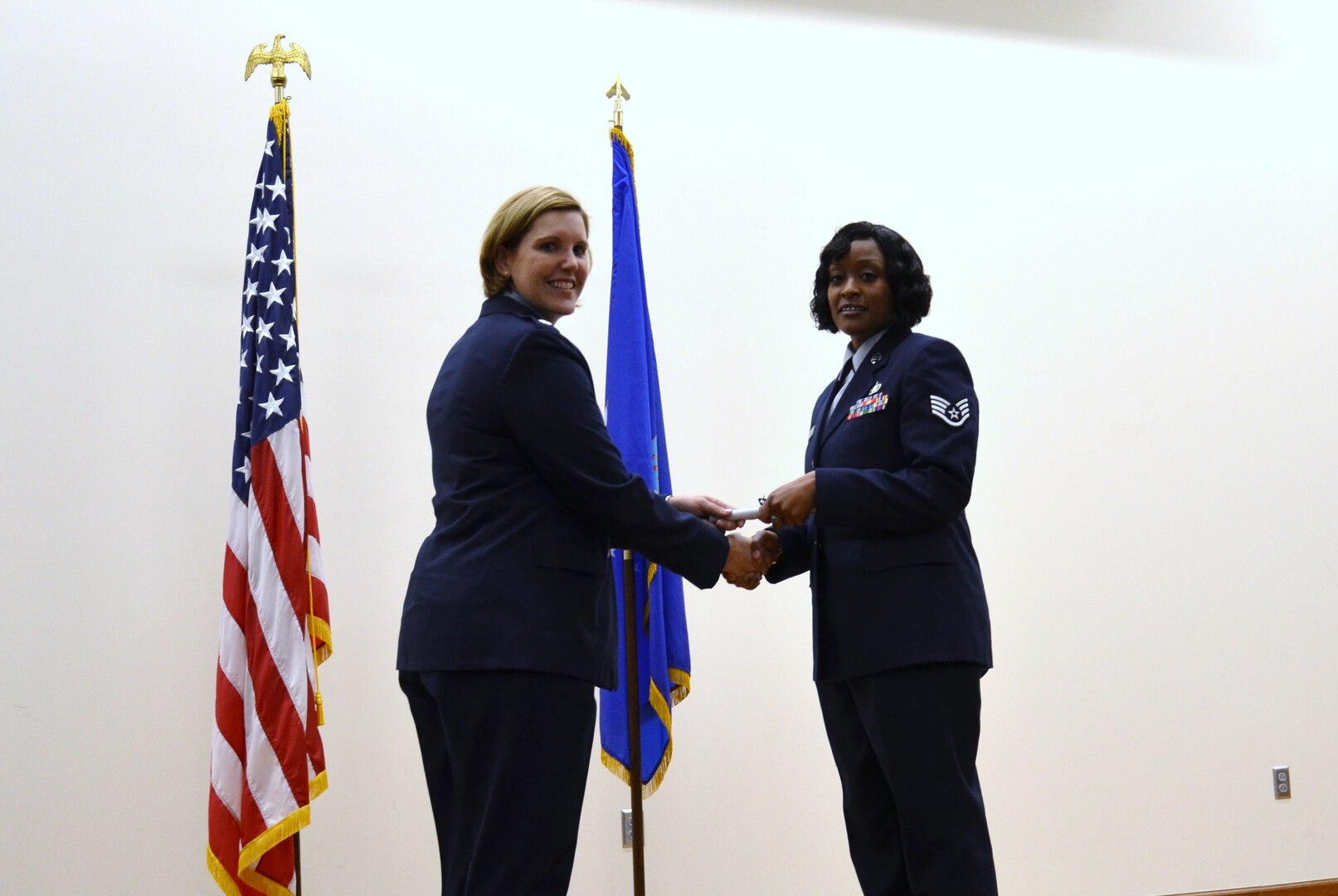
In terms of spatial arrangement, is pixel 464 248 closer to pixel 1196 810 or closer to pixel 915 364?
pixel 915 364

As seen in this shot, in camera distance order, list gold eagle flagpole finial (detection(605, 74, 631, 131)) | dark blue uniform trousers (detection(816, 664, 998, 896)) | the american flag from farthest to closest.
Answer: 1. gold eagle flagpole finial (detection(605, 74, 631, 131))
2. the american flag
3. dark blue uniform trousers (detection(816, 664, 998, 896))

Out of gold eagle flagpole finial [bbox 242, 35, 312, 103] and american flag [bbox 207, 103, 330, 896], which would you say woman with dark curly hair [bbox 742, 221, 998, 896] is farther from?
gold eagle flagpole finial [bbox 242, 35, 312, 103]

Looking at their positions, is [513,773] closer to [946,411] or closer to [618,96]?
[946,411]

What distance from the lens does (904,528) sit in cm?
213

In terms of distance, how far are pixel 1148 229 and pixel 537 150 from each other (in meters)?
2.04

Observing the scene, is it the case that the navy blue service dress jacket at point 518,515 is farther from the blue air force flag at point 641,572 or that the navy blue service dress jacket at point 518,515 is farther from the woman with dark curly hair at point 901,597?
the blue air force flag at point 641,572

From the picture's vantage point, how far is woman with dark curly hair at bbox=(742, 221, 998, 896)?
80.9 inches

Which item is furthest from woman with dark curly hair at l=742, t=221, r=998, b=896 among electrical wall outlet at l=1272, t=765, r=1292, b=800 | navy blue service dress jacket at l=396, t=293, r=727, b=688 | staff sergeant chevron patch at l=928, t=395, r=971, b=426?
electrical wall outlet at l=1272, t=765, r=1292, b=800

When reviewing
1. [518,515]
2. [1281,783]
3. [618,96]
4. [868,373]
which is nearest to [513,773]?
[518,515]

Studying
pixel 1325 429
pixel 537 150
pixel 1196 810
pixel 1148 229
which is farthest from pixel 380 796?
pixel 1325 429

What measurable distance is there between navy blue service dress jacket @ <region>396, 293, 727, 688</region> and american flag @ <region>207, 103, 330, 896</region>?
0.97 m

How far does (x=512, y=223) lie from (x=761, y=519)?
76 cm

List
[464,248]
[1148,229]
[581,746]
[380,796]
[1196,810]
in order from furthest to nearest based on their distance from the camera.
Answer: [1148,229] < [1196,810] < [464,248] < [380,796] < [581,746]

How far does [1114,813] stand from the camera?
360cm
